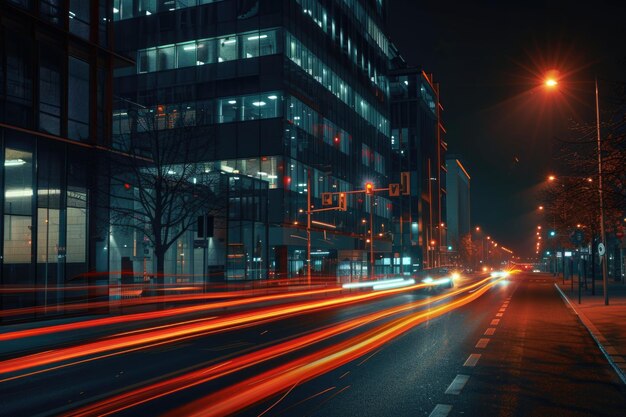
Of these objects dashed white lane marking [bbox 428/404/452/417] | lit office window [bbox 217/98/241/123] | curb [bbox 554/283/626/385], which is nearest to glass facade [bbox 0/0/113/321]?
dashed white lane marking [bbox 428/404/452/417]

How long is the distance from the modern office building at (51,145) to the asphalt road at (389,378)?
10.9 m

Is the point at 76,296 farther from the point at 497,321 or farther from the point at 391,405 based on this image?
the point at 391,405

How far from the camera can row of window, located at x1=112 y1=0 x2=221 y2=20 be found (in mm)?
49906

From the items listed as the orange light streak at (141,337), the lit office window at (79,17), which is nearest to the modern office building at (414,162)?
the lit office window at (79,17)

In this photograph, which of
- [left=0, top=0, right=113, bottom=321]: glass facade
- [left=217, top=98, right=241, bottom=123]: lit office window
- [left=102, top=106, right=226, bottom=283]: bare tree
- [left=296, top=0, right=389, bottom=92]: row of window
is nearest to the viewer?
[left=0, top=0, right=113, bottom=321]: glass facade

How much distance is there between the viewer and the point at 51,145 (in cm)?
2520

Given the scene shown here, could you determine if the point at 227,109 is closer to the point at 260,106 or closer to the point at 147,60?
the point at 260,106

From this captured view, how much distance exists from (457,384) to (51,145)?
68.6ft

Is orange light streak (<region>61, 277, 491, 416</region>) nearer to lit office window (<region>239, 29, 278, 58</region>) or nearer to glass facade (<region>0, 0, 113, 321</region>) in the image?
glass facade (<region>0, 0, 113, 321</region>)

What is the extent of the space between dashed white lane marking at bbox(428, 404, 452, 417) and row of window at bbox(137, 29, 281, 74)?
1646 inches

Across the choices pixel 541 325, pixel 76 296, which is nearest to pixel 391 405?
pixel 541 325

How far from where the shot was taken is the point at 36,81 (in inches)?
985

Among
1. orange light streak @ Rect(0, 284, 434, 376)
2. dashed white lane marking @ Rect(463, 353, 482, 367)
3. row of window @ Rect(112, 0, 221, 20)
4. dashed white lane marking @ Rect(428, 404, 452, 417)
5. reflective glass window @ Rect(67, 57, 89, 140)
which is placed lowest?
orange light streak @ Rect(0, 284, 434, 376)

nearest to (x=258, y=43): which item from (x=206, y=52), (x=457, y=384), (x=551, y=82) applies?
(x=206, y=52)
